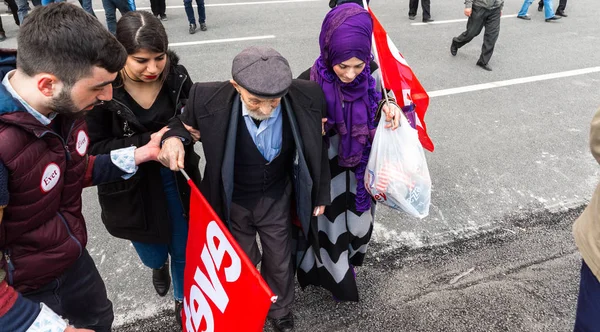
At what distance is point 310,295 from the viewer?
2.70 m

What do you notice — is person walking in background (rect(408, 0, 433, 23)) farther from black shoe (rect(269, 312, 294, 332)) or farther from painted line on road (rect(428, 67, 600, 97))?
black shoe (rect(269, 312, 294, 332))

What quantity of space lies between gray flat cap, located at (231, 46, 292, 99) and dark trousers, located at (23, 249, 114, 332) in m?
1.05

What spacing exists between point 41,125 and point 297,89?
1043 millimetres

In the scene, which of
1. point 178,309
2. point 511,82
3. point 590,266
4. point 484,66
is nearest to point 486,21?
point 484,66

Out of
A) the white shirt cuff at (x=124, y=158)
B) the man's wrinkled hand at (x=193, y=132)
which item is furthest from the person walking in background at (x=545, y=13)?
the white shirt cuff at (x=124, y=158)

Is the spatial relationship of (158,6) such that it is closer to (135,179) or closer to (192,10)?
(192,10)

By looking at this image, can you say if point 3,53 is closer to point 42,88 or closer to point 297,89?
point 42,88

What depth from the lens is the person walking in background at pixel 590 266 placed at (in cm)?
154

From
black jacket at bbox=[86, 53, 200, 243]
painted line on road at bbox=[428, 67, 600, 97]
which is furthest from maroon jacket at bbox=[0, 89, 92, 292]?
painted line on road at bbox=[428, 67, 600, 97]

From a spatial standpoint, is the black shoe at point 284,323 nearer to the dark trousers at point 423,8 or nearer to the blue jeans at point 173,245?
the blue jeans at point 173,245

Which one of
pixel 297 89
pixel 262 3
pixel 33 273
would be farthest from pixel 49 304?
pixel 262 3

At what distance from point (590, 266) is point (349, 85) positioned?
1.29 metres

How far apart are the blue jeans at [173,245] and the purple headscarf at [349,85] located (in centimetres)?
90

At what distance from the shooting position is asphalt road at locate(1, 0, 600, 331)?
2578mm
